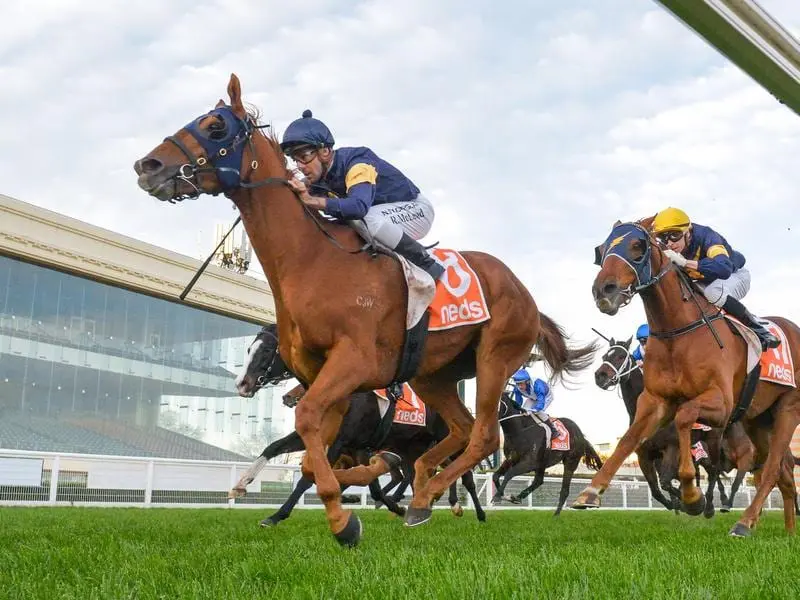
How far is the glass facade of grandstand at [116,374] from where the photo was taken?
83.3ft

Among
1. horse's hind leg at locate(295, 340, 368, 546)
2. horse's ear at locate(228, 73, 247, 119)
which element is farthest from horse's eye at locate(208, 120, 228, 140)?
horse's hind leg at locate(295, 340, 368, 546)

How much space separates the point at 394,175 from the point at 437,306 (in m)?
0.92

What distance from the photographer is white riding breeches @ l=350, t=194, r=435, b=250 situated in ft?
15.2

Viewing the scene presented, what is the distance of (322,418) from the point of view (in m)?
4.00

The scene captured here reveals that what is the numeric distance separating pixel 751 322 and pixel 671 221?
1.01 metres

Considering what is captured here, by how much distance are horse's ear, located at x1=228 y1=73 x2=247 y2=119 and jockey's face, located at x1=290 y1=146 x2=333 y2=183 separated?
480 mm

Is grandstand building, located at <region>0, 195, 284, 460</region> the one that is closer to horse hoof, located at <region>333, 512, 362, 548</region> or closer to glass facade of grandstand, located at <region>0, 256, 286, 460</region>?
glass facade of grandstand, located at <region>0, 256, 286, 460</region>

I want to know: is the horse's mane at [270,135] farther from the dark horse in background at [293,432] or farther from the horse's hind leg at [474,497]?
the horse's hind leg at [474,497]

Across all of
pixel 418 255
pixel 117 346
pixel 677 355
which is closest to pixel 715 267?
pixel 677 355

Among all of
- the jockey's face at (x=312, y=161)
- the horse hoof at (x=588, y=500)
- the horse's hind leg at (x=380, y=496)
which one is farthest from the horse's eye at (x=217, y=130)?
the horse's hind leg at (x=380, y=496)

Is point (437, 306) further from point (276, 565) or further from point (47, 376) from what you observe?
point (47, 376)

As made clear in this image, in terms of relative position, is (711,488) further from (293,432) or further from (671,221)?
(293,432)

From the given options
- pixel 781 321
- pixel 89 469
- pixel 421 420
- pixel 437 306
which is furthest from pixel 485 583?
pixel 89 469

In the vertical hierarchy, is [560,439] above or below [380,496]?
above
